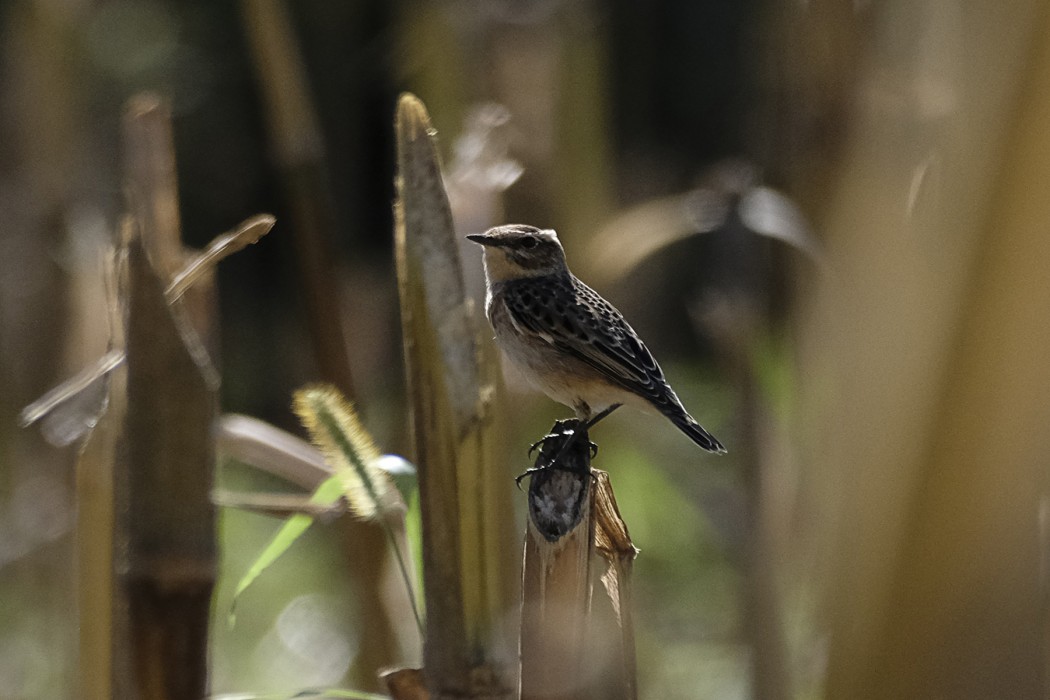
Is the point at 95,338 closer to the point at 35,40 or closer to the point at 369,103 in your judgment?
the point at 35,40

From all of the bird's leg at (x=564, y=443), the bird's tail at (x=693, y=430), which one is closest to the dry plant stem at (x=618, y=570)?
the bird's leg at (x=564, y=443)

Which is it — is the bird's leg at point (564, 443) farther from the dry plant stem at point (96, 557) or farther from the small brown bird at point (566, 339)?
the dry plant stem at point (96, 557)

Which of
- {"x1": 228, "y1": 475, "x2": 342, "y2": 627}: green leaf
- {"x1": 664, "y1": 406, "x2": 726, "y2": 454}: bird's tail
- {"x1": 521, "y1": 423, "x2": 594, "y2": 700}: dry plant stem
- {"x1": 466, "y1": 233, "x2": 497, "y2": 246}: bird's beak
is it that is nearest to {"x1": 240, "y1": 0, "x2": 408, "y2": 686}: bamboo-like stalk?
{"x1": 466, "y1": 233, "x2": 497, "y2": 246}: bird's beak

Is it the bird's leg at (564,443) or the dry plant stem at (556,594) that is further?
the bird's leg at (564,443)

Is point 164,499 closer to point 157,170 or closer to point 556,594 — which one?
point 556,594

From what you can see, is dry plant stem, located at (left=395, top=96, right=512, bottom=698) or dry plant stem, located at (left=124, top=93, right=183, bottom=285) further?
dry plant stem, located at (left=124, top=93, right=183, bottom=285)

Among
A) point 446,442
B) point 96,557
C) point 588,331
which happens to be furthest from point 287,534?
point 588,331

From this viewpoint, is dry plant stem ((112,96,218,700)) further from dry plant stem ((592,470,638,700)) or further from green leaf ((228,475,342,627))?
dry plant stem ((592,470,638,700))

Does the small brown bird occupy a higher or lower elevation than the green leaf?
higher
